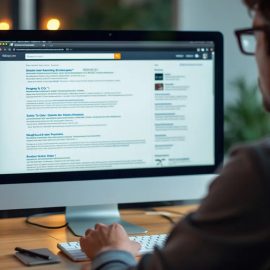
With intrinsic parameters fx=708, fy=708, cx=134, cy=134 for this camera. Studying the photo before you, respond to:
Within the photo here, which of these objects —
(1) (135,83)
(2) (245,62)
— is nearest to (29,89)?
(1) (135,83)

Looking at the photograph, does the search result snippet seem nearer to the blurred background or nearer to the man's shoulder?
the man's shoulder

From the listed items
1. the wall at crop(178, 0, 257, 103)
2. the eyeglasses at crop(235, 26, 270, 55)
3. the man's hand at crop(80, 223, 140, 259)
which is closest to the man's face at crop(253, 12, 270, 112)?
the eyeglasses at crop(235, 26, 270, 55)

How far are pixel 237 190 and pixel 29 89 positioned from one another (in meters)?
0.90

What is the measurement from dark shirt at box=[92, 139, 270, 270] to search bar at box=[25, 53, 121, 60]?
2.68ft

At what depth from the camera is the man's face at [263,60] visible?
119 cm

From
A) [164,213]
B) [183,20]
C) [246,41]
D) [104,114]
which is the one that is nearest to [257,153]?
[246,41]

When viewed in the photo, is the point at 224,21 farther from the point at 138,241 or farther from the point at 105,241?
the point at 105,241

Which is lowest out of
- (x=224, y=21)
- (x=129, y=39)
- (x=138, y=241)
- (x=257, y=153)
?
(x=138, y=241)

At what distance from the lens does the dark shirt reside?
1087 mm

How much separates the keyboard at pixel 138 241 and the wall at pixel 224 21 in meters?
3.78

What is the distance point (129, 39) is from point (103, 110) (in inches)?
8.1

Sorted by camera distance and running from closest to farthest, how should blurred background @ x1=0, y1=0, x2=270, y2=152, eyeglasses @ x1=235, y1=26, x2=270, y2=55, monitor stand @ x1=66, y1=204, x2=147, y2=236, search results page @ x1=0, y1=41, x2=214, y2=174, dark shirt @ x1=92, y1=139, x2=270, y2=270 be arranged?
dark shirt @ x1=92, y1=139, x2=270, y2=270 < eyeglasses @ x1=235, y1=26, x2=270, y2=55 < search results page @ x1=0, y1=41, x2=214, y2=174 < monitor stand @ x1=66, y1=204, x2=147, y2=236 < blurred background @ x1=0, y1=0, x2=270, y2=152

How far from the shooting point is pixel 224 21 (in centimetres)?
550

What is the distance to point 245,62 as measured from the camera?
18.3ft
